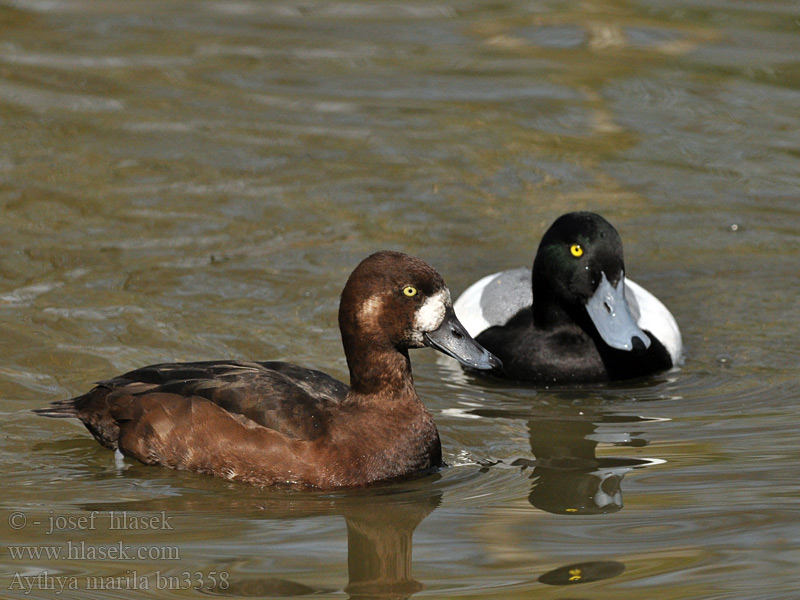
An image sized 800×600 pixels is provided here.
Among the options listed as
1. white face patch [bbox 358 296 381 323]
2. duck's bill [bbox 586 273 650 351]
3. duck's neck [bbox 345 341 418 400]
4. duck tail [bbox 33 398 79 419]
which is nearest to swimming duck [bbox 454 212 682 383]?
duck's bill [bbox 586 273 650 351]

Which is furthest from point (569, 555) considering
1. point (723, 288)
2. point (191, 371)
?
point (723, 288)

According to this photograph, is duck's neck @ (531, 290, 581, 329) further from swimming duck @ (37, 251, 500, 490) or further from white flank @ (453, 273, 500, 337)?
swimming duck @ (37, 251, 500, 490)

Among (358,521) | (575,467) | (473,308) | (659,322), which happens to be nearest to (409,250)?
(473,308)

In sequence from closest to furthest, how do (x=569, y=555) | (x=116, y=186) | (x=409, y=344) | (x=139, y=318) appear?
(x=569, y=555)
(x=409, y=344)
(x=139, y=318)
(x=116, y=186)

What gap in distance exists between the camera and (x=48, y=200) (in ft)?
31.9

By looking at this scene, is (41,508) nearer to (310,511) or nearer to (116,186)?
(310,511)

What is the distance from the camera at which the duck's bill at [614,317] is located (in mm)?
7277

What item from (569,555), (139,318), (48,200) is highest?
(48,200)

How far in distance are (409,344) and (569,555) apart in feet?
4.18

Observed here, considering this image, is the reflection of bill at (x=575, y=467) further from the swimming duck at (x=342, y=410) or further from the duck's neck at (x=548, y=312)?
the duck's neck at (x=548, y=312)

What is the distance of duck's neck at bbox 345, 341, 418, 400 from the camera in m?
5.69

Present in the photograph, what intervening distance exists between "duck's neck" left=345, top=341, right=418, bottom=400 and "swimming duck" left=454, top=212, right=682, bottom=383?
1.86 metres

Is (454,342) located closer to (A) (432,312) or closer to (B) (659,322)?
(A) (432,312)

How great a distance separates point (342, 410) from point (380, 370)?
0.24m
